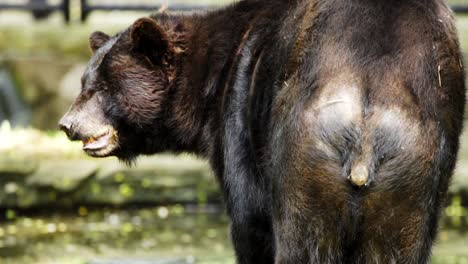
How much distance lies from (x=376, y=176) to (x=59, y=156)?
20.3 ft

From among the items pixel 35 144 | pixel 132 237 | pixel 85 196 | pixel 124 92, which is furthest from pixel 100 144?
pixel 35 144

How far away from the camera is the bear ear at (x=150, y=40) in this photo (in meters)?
5.74

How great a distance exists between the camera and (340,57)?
4.43m

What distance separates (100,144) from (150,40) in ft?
2.40

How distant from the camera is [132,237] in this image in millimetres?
8867

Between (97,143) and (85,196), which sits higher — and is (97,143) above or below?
above

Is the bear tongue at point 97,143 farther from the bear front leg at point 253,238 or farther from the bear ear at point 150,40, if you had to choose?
the bear front leg at point 253,238

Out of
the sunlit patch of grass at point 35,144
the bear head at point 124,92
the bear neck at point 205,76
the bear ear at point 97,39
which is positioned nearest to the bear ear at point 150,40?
the bear head at point 124,92

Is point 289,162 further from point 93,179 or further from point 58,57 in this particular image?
point 58,57

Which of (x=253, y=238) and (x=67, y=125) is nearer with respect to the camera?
(x=253, y=238)

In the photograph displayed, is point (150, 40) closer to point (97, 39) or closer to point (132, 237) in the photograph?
point (97, 39)

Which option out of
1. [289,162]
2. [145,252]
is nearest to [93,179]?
[145,252]

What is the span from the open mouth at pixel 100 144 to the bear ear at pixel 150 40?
0.54 m

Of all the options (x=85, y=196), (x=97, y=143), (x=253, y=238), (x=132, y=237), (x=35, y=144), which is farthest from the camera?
(x=35, y=144)
